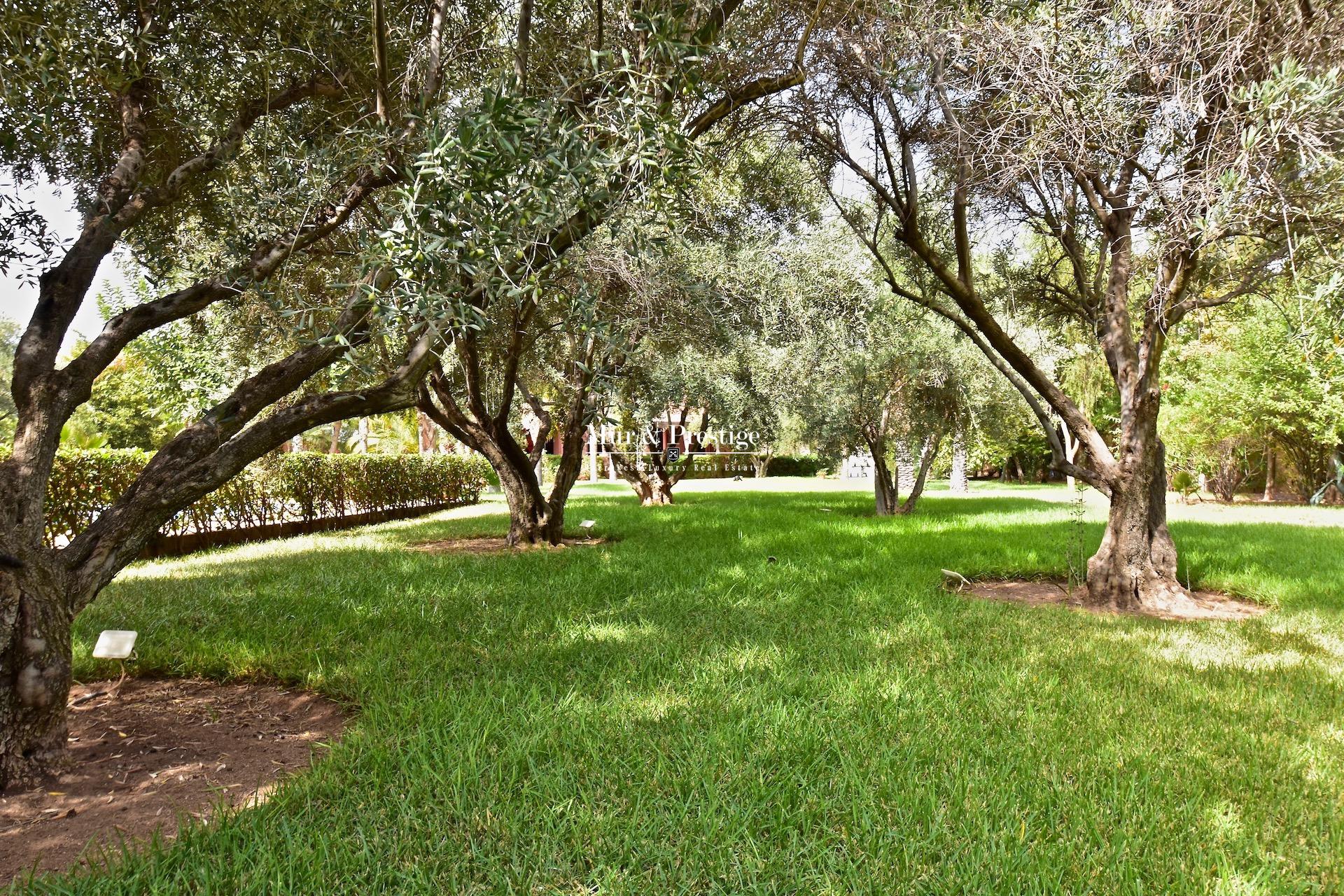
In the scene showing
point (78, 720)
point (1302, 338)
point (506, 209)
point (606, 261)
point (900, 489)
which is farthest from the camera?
point (900, 489)

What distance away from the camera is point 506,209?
256cm

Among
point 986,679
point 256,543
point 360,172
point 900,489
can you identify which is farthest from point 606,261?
point 900,489

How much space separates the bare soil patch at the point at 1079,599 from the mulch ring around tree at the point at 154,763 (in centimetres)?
559

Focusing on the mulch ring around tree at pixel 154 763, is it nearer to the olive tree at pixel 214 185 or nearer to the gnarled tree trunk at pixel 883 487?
the olive tree at pixel 214 185

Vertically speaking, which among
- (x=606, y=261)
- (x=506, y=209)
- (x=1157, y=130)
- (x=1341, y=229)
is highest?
(x=1157, y=130)

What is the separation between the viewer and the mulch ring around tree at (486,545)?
30.3ft

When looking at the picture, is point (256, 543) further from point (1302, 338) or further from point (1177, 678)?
point (1302, 338)

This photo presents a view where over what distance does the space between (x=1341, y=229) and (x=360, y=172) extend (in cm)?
647

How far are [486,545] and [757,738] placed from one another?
24.6 feet

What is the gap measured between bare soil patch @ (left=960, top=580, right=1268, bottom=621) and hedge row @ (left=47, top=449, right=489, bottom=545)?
841cm

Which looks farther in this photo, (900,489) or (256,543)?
(900,489)

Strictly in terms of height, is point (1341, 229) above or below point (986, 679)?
above

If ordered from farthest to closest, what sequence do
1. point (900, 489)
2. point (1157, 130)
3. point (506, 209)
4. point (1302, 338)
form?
point (900, 489), point (1157, 130), point (1302, 338), point (506, 209)

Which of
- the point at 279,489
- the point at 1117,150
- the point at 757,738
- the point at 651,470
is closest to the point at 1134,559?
the point at 1117,150
